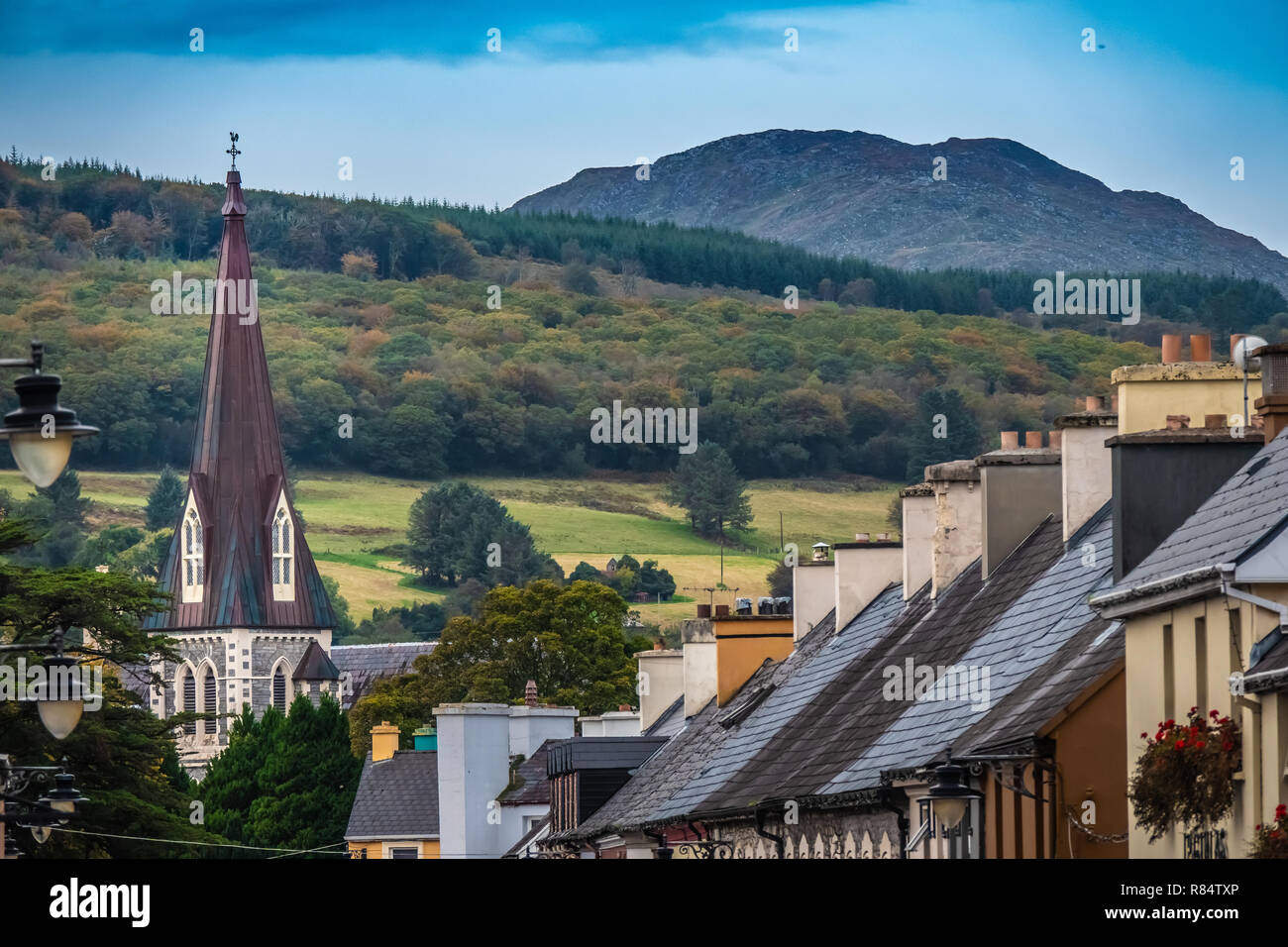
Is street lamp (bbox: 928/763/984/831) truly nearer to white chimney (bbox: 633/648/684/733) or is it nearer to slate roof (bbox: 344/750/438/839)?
white chimney (bbox: 633/648/684/733)

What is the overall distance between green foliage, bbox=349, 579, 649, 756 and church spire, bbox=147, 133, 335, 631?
78132mm

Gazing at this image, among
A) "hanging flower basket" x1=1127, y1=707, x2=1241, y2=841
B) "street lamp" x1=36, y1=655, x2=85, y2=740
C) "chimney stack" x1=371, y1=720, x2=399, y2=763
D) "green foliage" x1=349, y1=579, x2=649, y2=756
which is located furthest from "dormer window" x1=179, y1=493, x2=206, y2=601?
"hanging flower basket" x1=1127, y1=707, x2=1241, y2=841

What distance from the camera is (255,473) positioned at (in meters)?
195

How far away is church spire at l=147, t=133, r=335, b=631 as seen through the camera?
195 metres

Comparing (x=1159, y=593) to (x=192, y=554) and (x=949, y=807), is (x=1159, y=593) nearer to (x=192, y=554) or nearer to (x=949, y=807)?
(x=949, y=807)

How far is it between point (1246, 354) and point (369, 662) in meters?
173

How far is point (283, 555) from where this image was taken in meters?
196

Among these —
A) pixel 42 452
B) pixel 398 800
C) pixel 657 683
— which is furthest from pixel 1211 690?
pixel 398 800

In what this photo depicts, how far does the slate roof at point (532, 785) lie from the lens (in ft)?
189

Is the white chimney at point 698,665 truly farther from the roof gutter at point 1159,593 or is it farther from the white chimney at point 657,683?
the roof gutter at point 1159,593

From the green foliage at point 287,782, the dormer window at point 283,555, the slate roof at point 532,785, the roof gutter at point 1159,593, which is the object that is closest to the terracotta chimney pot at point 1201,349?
the roof gutter at point 1159,593
